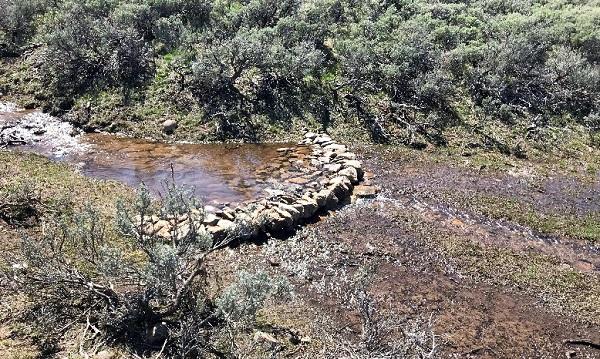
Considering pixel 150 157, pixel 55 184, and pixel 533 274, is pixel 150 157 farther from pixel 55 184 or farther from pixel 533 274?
pixel 533 274

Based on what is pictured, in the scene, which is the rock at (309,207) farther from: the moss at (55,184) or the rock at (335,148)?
the moss at (55,184)

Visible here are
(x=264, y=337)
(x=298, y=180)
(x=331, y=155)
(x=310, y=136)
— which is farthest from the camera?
(x=310, y=136)

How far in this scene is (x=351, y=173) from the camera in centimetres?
1867

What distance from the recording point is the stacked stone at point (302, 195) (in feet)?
47.9

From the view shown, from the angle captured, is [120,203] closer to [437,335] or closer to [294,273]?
[294,273]

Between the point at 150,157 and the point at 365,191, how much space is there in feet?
27.5

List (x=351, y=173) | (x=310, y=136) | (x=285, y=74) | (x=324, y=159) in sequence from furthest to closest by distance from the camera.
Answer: (x=285, y=74)
(x=310, y=136)
(x=324, y=159)
(x=351, y=173)

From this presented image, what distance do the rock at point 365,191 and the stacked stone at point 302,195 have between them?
0.71 feet

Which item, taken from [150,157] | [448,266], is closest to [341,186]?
[448,266]

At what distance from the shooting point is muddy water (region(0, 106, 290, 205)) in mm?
18016

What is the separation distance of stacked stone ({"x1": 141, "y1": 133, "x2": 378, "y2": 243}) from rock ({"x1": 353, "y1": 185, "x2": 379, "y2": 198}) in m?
0.22

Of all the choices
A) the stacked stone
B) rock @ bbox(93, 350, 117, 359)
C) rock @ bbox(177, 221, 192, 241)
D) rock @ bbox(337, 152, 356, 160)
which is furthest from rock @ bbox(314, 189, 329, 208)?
rock @ bbox(93, 350, 117, 359)

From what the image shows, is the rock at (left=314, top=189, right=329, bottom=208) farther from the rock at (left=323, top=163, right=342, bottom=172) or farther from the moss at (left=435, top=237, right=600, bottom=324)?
the moss at (left=435, top=237, right=600, bottom=324)

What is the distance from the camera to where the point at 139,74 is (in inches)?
954
